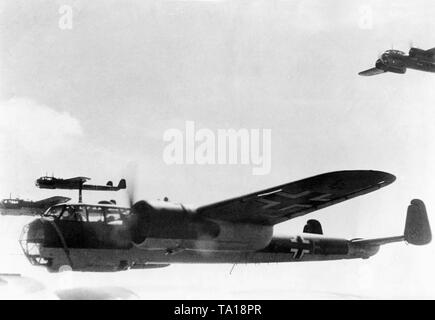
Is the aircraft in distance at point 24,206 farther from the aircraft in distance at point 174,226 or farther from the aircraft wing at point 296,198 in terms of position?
the aircraft wing at point 296,198

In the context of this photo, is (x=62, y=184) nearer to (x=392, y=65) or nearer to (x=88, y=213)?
(x=88, y=213)

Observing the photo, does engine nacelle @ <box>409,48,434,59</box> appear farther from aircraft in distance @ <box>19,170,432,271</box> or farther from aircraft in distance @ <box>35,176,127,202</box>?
aircraft in distance @ <box>35,176,127,202</box>

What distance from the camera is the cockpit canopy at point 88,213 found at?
11.8 meters

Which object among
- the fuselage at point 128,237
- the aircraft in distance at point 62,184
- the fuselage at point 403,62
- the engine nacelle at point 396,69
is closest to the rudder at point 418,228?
the fuselage at point 128,237

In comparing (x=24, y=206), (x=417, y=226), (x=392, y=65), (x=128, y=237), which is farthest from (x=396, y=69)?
(x=24, y=206)

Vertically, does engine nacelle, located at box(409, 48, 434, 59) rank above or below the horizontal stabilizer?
above

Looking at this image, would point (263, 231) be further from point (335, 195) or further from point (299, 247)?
point (299, 247)

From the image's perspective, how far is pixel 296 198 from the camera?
10.8 meters

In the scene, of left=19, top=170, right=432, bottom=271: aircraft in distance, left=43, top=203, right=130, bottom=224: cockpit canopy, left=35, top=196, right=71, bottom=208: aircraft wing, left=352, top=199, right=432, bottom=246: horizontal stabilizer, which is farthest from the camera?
left=35, top=196, right=71, bottom=208: aircraft wing

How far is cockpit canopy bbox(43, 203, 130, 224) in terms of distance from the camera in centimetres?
1179

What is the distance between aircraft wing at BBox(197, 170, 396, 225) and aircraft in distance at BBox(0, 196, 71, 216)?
2193cm

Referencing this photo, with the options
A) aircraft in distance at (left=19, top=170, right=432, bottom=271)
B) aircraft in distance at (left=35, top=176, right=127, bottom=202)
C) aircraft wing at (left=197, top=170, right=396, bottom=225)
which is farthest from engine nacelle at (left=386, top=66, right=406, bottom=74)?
aircraft wing at (left=197, top=170, right=396, bottom=225)

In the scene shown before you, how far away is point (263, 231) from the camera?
11.8m

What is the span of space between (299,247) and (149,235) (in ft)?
19.9
